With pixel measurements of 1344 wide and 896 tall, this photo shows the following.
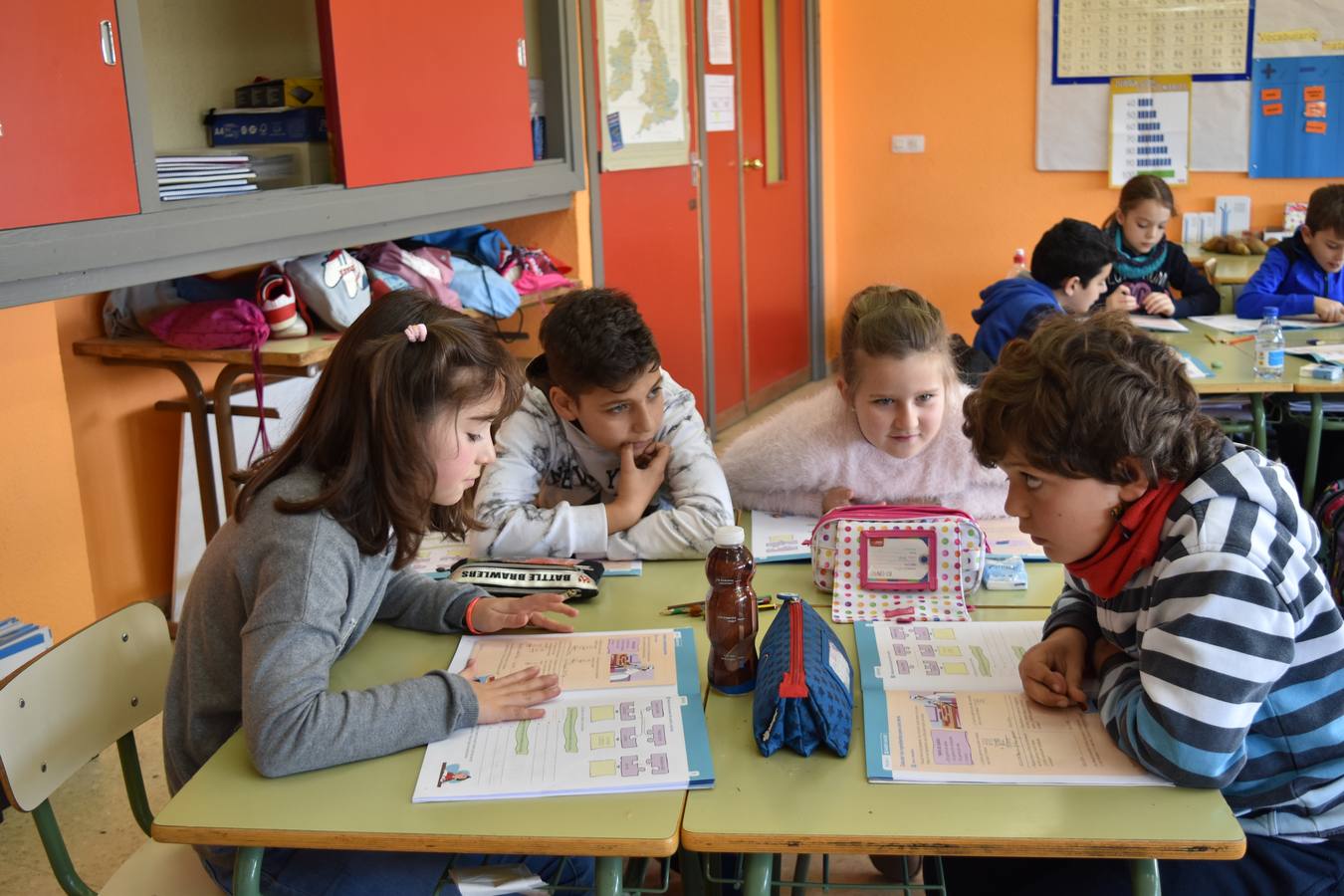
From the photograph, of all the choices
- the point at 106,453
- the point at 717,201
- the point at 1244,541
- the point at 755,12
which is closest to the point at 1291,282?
the point at 717,201

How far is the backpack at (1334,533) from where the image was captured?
2219 millimetres

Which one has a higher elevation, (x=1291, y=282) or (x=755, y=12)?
(x=755, y=12)

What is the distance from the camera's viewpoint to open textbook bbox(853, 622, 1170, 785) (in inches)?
47.8

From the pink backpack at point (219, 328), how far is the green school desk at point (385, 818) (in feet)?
5.66

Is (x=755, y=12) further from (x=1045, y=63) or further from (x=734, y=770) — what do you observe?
(x=734, y=770)

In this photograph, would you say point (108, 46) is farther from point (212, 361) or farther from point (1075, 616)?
point (1075, 616)

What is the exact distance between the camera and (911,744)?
4.17 ft

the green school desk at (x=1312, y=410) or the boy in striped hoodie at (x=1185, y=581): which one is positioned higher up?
the boy in striped hoodie at (x=1185, y=581)

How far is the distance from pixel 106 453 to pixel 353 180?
98 cm

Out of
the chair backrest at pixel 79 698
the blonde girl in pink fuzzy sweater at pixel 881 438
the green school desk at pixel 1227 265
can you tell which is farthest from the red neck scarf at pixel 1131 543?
the green school desk at pixel 1227 265

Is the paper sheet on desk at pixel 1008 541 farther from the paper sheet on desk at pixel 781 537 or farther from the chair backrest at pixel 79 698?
the chair backrest at pixel 79 698

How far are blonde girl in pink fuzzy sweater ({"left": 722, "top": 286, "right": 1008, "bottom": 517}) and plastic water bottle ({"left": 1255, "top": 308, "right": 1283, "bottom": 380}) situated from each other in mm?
1498

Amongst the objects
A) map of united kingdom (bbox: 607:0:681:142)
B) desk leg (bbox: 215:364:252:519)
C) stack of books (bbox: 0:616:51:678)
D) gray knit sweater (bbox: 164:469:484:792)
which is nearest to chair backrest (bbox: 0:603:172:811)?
gray knit sweater (bbox: 164:469:484:792)

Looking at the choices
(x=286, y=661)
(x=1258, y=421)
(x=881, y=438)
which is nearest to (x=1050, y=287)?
(x=1258, y=421)
